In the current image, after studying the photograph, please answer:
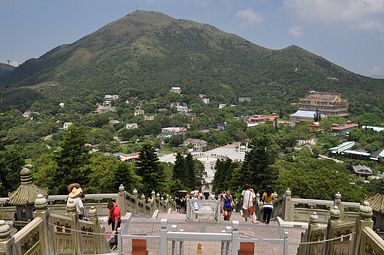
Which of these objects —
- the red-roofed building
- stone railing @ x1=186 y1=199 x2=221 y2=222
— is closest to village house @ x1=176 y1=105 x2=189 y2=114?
the red-roofed building

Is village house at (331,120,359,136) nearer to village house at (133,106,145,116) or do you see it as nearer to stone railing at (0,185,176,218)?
village house at (133,106,145,116)

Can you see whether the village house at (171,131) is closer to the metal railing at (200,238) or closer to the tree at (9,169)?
the tree at (9,169)

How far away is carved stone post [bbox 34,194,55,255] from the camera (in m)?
7.19

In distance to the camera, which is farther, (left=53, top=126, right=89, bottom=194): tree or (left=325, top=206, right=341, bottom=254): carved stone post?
(left=53, top=126, right=89, bottom=194): tree

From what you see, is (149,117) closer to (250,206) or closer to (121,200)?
(121,200)

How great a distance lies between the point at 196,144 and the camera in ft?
391

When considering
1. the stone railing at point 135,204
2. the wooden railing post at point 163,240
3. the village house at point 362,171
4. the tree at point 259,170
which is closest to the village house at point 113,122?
the village house at point 362,171

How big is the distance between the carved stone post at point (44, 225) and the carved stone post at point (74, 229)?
3.22 feet

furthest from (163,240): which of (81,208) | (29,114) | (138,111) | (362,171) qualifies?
(29,114)

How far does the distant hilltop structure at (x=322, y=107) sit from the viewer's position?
159 meters

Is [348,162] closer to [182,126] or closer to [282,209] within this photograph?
[182,126]

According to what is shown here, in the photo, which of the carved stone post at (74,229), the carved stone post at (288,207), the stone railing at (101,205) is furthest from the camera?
the carved stone post at (288,207)

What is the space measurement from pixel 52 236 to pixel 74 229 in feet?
2.88

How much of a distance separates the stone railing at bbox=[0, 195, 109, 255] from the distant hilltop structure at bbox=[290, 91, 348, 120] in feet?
502
